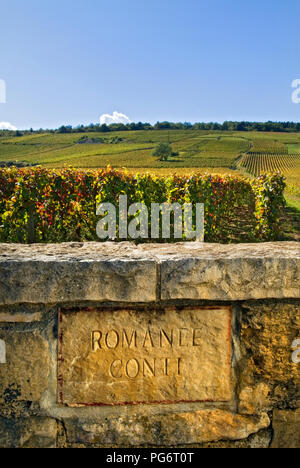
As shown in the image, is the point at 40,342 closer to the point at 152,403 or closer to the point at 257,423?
the point at 152,403

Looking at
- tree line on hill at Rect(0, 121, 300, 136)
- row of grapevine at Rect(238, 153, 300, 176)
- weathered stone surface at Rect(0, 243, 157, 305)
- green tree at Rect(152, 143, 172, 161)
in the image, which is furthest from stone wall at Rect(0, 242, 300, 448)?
tree line on hill at Rect(0, 121, 300, 136)

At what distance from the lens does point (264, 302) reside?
6.50 feet

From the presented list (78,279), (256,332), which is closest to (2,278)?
(78,279)

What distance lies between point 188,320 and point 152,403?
0.46m

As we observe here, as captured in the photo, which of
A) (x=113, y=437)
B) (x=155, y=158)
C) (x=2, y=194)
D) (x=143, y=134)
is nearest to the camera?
(x=113, y=437)

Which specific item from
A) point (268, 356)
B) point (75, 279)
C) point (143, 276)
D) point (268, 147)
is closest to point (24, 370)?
point (75, 279)

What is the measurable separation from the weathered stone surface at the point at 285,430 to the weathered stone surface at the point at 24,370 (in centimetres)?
118

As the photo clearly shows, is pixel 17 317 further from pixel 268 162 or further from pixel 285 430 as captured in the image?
pixel 268 162

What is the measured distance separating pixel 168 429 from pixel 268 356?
619 mm

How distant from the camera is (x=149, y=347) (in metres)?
1.98

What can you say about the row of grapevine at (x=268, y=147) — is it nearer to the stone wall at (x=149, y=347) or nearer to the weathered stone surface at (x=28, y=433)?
the stone wall at (x=149, y=347)

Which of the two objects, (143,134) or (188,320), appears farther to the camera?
(143,134)

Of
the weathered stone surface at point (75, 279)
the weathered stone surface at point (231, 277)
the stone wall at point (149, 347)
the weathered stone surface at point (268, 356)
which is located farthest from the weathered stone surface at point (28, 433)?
the weathered stone surface at point (268, 356)

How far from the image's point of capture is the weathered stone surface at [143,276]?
184cm
